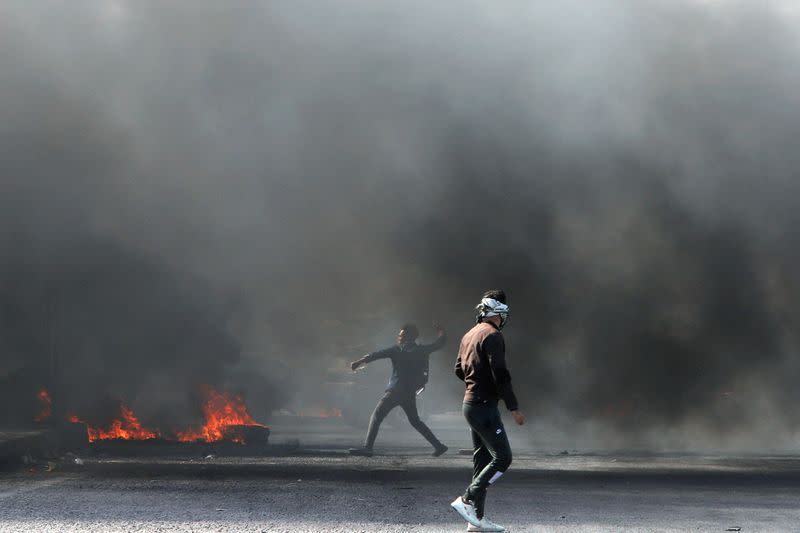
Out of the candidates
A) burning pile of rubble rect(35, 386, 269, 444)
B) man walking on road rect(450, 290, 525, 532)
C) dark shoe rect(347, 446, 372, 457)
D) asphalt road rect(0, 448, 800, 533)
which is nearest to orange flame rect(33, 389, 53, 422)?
burning pile of rubble rect(35, 386, 269, 444)

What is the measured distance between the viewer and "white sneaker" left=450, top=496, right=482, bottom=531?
6.20 meters

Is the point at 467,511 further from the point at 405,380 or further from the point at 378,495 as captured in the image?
the point at 405,380

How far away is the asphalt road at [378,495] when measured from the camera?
6.42 meters

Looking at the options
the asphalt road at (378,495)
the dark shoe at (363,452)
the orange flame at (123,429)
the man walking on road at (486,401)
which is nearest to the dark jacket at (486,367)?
the man walking on road at (486,401)

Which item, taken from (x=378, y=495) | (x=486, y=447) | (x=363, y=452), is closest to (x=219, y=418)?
(x=363, y=452)

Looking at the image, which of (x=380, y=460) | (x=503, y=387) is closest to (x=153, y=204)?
(x=380, y=460)

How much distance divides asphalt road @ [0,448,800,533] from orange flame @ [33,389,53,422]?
10.9ft

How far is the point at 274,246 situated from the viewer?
16.8 meters

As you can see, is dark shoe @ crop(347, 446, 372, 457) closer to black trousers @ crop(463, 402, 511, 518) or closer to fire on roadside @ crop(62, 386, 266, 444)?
fire on roadside @ crop(62, 386, 266, 444)

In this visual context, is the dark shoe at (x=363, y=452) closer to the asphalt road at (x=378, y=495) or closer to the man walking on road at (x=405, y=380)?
the man walking on road at (x=405, y=380)

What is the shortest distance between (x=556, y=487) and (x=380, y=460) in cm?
307

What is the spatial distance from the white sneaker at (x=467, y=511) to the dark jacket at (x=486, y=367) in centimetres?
66

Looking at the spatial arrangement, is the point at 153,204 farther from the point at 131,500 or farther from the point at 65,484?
the point at 131,500

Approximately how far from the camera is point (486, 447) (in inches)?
259
